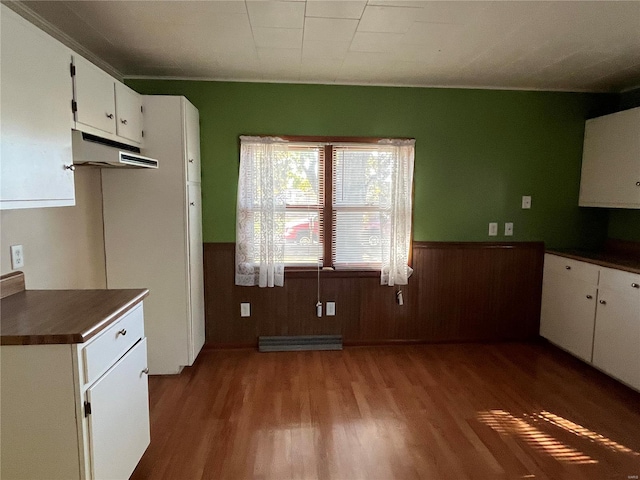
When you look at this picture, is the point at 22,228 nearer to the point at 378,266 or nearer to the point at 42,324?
the point at 42,324

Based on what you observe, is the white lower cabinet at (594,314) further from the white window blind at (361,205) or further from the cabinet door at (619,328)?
the white window blind at (361,205)

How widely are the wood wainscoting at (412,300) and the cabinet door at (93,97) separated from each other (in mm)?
1410

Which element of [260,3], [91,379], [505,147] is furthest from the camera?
[505,147]

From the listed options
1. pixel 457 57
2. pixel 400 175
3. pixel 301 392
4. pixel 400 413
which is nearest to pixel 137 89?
pixel 400 175

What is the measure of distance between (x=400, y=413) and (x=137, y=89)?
10.7 ft

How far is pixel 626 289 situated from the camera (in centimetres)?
267

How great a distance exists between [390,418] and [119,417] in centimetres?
156

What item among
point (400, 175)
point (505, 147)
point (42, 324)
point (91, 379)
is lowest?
point (91, 379)

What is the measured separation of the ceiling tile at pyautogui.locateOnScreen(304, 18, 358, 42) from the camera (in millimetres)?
2111

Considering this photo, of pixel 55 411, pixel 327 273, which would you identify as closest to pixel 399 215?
pixel 327 273

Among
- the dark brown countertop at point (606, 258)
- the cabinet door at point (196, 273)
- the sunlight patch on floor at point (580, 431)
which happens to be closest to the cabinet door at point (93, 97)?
the cabinet door at point (196, 273)

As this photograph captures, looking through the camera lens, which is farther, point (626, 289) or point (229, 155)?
point (229, 155)

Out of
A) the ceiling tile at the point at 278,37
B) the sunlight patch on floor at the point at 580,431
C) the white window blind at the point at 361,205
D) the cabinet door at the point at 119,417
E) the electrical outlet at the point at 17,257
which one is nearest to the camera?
the cabinet door at the point at 119,417

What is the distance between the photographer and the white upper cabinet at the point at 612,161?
2.94 m
